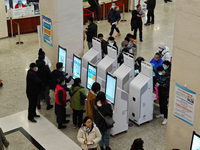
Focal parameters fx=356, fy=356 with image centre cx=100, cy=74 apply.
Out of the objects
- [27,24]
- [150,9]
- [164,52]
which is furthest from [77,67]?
[150,9]

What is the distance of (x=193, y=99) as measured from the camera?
18.9 feet

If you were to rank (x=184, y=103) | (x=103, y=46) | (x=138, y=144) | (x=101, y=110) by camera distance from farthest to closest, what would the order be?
(x=103, y=46), (x=101, y=110), (x=184, y=103), (x=138, y=144)

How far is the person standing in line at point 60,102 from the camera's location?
7.82m

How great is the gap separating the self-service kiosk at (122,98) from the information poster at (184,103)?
1.74 meters

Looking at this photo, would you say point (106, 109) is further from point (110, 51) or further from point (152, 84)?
point (110, 51)

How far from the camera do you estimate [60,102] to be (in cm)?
792

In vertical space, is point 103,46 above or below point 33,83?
above

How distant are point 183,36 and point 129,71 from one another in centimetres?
291

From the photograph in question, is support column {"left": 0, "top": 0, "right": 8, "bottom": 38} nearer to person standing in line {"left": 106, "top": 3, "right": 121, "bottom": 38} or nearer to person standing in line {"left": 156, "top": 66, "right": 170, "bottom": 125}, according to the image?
person standing in line {"left": 106, "top": 3, "right": 121, "bottom": 38}

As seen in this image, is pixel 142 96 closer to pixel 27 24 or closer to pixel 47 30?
pixel 47 30

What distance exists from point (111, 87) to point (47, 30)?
3.39m

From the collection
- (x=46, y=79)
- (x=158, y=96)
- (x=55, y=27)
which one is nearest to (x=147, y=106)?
(x=158, y=96)

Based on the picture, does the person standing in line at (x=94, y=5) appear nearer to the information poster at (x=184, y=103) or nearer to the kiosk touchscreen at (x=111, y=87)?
the kiosk touchscreen at (x=111, y=87)

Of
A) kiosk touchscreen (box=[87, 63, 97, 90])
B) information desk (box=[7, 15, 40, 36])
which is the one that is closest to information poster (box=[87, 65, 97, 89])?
kiosk touchscreen (box=[87, 63, 97, 90])
